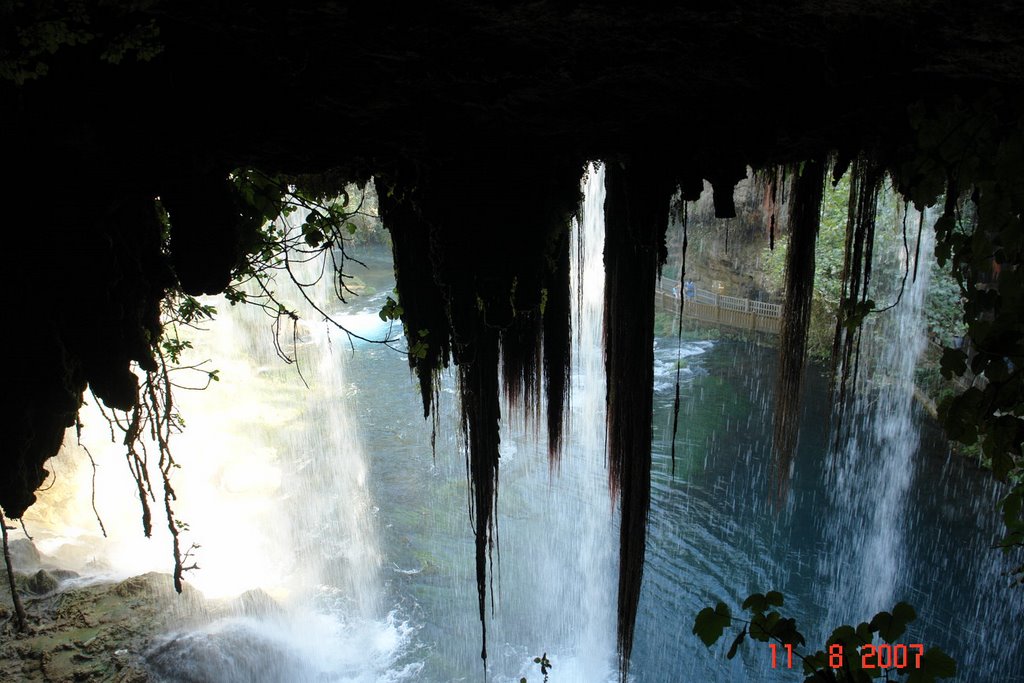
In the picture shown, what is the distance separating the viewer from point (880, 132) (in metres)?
2.34

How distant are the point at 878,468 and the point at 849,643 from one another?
1034cm

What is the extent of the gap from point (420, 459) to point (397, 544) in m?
2.39

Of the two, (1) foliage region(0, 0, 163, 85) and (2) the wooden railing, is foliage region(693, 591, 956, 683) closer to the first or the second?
(1) foliage region(0, 0, 163, 85)

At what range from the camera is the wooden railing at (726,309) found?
1481 centimetres

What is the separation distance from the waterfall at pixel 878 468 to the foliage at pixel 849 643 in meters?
6.86

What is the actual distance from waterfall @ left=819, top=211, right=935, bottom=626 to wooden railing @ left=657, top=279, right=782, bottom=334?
→ 314 centimetres

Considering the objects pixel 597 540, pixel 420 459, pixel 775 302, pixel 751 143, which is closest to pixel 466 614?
pixel 597 540

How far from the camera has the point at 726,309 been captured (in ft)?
51.1

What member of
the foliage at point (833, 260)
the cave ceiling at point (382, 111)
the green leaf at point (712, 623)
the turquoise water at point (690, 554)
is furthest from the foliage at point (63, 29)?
the foliage at point (833, 260)

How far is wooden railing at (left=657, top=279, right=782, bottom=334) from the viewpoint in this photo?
1481 centimetres

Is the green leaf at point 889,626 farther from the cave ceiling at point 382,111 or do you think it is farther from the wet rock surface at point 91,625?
the wet rock surface at point 91,625

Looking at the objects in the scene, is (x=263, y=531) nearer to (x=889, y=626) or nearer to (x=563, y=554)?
(x=563, y=554)

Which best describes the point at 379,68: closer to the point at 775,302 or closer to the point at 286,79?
the point at 286,79

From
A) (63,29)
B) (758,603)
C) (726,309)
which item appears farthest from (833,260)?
(63,29)
